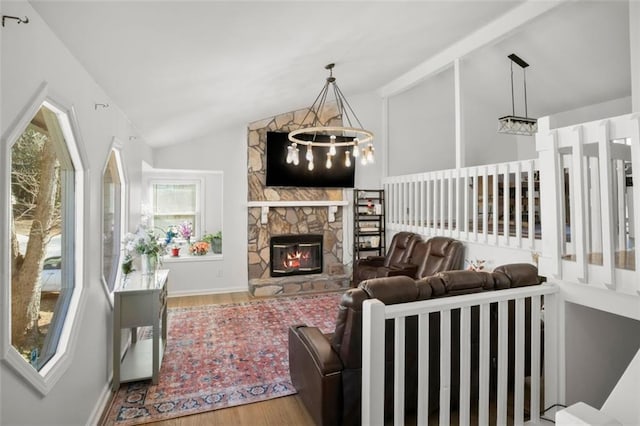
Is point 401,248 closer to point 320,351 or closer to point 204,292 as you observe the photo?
point 204,292

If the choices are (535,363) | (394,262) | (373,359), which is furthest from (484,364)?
(394,262)

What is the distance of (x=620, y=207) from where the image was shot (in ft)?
6.35

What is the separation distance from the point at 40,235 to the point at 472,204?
478 centimetres

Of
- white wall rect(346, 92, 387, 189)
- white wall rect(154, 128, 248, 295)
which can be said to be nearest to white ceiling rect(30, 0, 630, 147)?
white wall rect(154, 128, 248, 295)

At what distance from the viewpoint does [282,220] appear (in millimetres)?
6016

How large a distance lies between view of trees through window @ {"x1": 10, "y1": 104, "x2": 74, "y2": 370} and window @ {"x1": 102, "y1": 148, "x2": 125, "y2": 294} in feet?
2.22

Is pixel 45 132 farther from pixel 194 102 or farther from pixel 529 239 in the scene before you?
pixel 529 239

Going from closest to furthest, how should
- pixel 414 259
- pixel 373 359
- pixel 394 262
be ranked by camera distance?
pixel 373 359
pixel 414 259
pixel 394 262

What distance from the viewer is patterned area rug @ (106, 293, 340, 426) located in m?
2.53

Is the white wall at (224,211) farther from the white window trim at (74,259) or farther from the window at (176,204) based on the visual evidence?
the white window trim at (74,259)

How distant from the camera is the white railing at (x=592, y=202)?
1494 mm

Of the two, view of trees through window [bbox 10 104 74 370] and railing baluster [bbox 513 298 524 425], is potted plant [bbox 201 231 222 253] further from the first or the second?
railing baluster [bbox 513 298 524 425]

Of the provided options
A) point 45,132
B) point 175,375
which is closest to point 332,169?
point 175,375

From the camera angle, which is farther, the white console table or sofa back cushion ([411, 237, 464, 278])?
sofa back cushion ([411, 237, 464, 278])
